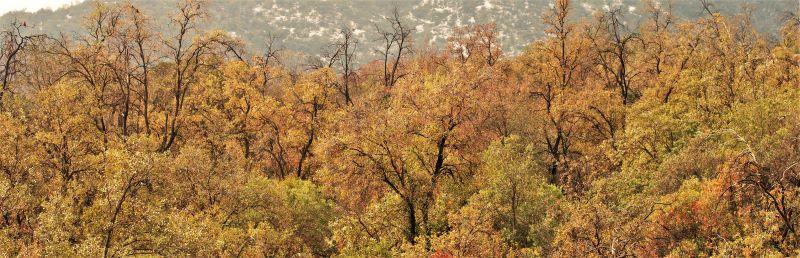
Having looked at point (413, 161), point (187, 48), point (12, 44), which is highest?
point (12, 44)

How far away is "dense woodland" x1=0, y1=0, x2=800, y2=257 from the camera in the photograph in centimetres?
2653

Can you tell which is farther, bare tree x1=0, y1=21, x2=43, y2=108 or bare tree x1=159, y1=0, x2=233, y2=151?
bare tree x1=159, y1=0, x2=233, y2=151

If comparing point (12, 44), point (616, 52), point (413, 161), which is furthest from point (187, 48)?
point (616, 52)

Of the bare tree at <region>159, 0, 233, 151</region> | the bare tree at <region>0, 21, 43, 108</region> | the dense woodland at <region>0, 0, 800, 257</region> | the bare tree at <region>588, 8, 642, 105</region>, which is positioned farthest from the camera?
the bare tree at <region>588, 8, 642, 105</region>

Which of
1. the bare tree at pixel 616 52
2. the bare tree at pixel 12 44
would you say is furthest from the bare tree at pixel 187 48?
the bare tree at pixel 616 52

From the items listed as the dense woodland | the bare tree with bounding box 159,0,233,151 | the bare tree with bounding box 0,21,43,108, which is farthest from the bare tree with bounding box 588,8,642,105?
the bare tree with bounding box 0,21,43,108

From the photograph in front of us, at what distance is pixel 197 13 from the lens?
140ft

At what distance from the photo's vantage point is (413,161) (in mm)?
35844

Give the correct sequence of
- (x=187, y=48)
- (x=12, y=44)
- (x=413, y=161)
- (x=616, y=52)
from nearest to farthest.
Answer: (x=413, y=161)
(x=12, y=44)
(x=187, y=48)
(x=616, y=52)

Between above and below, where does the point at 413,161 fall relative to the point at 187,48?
below

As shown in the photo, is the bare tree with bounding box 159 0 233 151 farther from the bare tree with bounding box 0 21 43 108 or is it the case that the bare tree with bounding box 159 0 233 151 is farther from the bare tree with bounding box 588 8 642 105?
the bare tree with bounding box 588 8 642 105

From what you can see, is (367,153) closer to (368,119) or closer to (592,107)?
(368,119)

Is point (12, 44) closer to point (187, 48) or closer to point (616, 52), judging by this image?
point (187, 48)

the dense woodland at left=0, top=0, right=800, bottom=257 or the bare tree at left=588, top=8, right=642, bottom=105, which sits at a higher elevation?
the bare tree at left=588, top=8, right=642, bottom=105
